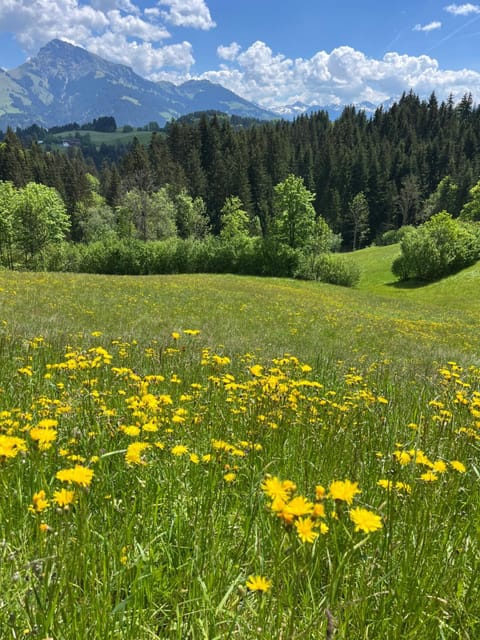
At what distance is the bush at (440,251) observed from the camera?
149 ft

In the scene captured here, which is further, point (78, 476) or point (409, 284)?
point (409, 284)

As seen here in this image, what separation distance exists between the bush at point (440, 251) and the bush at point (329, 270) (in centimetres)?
732

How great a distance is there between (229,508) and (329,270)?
44.6 m

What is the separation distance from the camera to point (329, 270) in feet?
148

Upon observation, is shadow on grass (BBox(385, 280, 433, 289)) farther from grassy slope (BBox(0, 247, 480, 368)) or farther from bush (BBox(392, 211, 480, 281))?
grassy slope (BBox(0, 247, 480, 368))

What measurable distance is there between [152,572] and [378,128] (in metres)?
141

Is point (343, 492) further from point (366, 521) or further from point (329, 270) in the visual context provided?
point (329, 270)

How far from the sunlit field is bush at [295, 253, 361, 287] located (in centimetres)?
3967

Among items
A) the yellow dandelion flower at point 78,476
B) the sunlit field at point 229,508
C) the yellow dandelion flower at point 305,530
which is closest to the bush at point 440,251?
the sunlit field at point 229,508

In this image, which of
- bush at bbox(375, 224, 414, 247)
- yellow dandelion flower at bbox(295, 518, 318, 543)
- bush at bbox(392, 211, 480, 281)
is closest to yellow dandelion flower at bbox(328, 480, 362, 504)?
yellow dandelion flower at bbox(295, 518, 318, 543)

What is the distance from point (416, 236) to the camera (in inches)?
1893

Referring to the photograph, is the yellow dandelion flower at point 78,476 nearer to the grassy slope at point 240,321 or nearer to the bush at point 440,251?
the grassy slope at point 240,321

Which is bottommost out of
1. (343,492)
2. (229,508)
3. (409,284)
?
(409,284)

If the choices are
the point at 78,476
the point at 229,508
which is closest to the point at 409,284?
the point at 229,508
